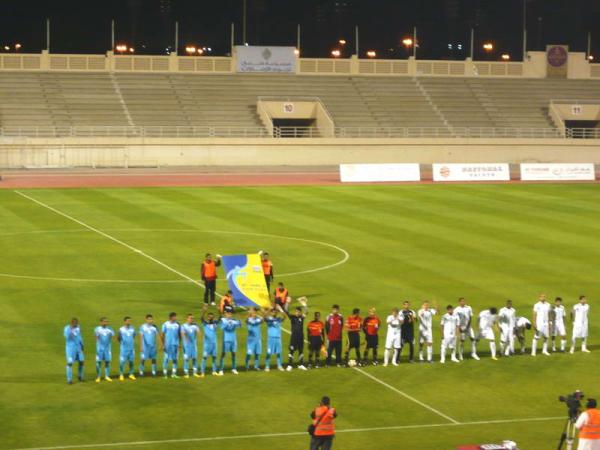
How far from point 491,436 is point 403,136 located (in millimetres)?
59383

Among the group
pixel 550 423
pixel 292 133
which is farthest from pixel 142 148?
pixel 550 423

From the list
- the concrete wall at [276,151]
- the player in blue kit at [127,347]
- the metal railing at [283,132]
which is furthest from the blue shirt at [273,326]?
the metal railing at [283,132]

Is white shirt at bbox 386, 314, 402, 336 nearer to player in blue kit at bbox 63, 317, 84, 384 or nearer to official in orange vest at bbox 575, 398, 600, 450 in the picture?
player in blue kit at bbox 63, 317, 84, 384

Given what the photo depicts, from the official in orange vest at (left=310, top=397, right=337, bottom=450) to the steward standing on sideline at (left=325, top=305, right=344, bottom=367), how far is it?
696 cm

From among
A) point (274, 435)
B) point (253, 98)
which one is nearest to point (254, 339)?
point (274, 435)

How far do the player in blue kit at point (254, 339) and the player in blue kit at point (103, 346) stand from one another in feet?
9.24

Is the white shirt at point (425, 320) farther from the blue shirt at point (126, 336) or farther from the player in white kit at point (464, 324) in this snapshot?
the blue shirt at point (126, 336)

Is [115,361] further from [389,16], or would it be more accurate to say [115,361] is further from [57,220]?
[389,16]

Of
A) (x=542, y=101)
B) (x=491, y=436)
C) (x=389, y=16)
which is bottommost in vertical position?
(x=491, y=436)

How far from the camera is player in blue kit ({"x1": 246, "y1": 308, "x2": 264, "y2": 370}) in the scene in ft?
82.4

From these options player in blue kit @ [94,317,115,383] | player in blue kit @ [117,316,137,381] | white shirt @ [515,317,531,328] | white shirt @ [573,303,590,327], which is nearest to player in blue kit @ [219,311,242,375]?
player in blue kit @ [117,316,137,381]

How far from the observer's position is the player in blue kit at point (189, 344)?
24.5 meters

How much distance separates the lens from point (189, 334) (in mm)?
24422

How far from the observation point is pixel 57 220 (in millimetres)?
47500
